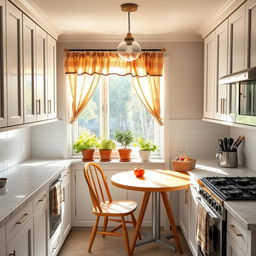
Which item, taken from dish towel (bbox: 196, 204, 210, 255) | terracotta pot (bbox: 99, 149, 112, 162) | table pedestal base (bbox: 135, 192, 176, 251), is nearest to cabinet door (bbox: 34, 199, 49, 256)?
table pedestal base (bbox: 135, 192, 176, 251)

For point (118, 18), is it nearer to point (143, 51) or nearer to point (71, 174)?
point (143, 51)

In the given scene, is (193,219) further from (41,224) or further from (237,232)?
(41,224)

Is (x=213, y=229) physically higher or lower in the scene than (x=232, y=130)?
lower

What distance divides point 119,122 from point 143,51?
1.02m

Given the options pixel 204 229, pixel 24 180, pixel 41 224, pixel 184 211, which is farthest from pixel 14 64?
pixel 184 211

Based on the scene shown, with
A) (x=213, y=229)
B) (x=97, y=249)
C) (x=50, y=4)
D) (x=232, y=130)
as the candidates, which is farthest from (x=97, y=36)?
(x=213, y=229)

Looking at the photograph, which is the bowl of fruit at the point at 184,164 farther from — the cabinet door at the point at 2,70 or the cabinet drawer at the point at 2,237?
the cabinet drawer at the point at 2,237

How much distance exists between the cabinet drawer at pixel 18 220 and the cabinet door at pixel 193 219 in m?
1.62

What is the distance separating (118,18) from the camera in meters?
3.87

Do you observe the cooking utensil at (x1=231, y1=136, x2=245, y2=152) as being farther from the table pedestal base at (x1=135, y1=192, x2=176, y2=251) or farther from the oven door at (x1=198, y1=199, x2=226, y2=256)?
the oven door at (x1=198, y1=199, x2=226, y2=256)

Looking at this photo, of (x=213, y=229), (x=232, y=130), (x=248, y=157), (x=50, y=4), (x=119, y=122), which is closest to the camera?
(x=213, y=229)

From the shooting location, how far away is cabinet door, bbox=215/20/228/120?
11.6 feet

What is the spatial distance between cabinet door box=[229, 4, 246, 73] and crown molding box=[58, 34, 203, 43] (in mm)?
1421

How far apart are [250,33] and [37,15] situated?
2.00m
